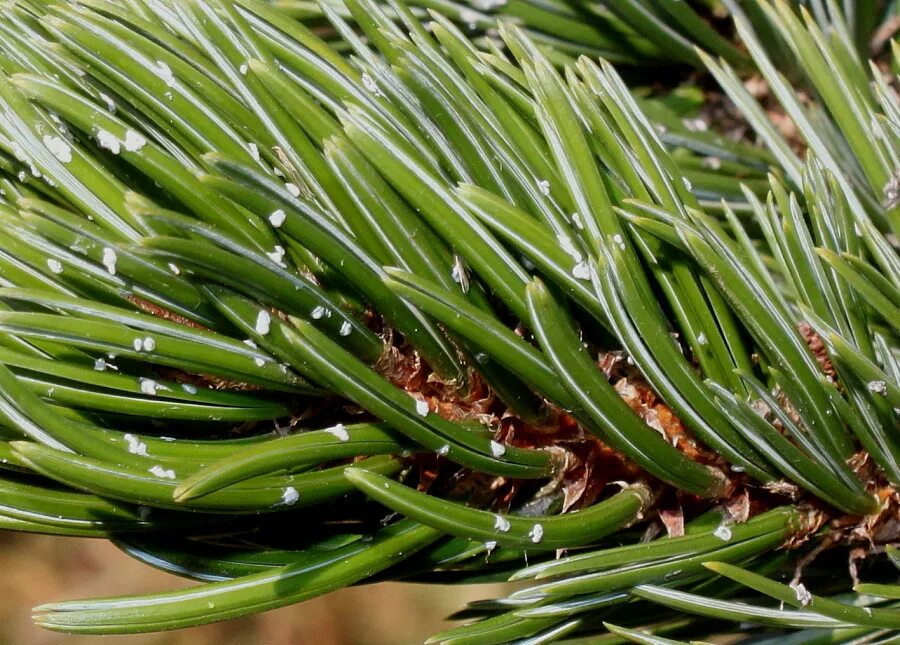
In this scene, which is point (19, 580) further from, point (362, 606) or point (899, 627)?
point (899, 627)

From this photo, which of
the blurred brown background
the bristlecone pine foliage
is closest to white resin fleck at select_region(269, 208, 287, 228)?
the bristlecone pine foliage

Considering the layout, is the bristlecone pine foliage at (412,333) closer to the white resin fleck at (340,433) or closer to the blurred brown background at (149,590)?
the white resin fleck at (340,433)

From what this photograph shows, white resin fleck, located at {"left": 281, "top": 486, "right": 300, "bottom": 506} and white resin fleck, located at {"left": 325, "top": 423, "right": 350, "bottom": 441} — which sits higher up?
white resin fleck, located at {"left": 325, "top": 423, "right": 350, "bottom": 441}

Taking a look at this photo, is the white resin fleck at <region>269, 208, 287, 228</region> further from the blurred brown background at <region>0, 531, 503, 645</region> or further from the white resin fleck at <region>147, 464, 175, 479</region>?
the blurred brown background at <region>0, 531, 503, 645</region>

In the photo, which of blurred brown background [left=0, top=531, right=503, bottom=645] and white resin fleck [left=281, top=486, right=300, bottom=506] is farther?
blurred brown background [left=0, top=531, right=503, bottom=645]

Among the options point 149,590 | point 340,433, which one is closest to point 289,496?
point 340,433

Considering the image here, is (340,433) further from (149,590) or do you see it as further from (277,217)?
(149,590)
